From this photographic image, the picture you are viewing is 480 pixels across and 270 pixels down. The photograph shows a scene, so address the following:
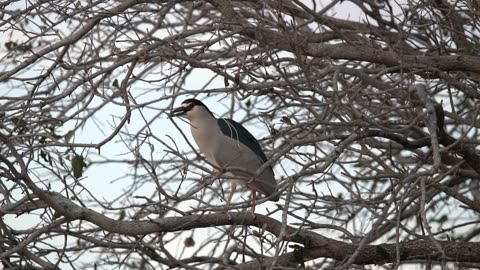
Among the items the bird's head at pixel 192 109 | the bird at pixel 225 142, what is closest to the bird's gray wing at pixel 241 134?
the bird at pixel 225 142

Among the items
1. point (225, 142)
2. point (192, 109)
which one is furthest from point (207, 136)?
point (192, 109)

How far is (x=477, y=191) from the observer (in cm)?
835

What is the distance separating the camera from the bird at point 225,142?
278 inches

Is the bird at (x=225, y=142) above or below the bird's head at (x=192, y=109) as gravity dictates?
below

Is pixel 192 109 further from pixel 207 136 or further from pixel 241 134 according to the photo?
pixel 241 134

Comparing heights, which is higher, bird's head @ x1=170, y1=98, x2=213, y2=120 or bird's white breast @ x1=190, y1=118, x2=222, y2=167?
bird's head @ x1=170, y1=98, x2=213, y2=120

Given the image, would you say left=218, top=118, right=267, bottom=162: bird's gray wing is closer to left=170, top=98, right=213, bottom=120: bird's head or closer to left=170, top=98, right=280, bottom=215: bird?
left=170, top=98, right=280, bottom=215: bird

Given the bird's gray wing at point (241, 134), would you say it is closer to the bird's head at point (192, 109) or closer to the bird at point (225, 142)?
the bird at point (225, 142)

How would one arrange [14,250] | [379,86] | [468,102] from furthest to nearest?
[468,102], [379,86], [14,250]

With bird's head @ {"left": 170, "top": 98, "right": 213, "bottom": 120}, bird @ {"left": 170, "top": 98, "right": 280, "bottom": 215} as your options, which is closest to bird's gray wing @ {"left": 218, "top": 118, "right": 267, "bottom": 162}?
bird @ {"left": 170, "top": 98, "right": 280, "bottom": 215}

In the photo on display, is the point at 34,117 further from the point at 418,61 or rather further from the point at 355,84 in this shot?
the point at 418,61

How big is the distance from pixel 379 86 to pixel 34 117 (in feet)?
7.34

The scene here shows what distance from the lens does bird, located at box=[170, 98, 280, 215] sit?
278 inches

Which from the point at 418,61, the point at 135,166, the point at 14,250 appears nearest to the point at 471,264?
the point at 418,61
